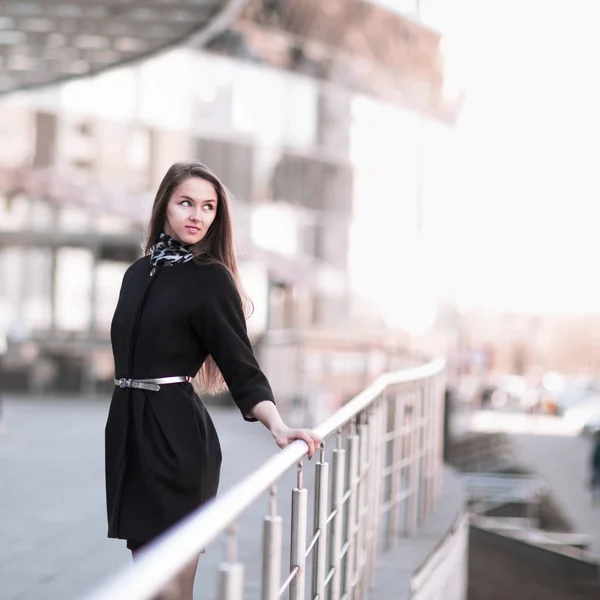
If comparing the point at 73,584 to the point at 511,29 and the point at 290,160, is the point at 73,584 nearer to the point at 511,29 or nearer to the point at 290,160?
the point at 290,160

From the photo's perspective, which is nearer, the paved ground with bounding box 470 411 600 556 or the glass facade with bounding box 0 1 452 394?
the glass facade with bounding box 0 1 452 394

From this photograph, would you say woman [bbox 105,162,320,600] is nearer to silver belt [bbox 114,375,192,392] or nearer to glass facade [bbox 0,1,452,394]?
silver belt [bbox 114,375,192,392]

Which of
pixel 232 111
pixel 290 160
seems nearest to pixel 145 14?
pixel 232 111

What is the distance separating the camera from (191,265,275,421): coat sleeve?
2883 mm

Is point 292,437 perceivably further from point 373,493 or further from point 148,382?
point 373,493

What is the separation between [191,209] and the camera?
299cm

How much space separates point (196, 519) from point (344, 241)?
25.9 m

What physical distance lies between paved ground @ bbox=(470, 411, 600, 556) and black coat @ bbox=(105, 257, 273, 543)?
15624mm

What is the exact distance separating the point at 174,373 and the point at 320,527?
0.86 metres

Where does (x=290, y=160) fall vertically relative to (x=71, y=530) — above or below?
above

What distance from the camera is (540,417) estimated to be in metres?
52.9

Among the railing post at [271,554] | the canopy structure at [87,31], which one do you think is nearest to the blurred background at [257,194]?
the canopy structure at [87,31]

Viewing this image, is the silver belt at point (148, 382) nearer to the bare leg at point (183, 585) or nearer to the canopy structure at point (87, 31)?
the bare leg at point (183, 585)

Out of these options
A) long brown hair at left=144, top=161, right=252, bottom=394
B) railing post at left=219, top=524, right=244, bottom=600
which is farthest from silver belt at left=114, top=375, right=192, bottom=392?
railing post at left=219, top=524, right=244, bottom=600
